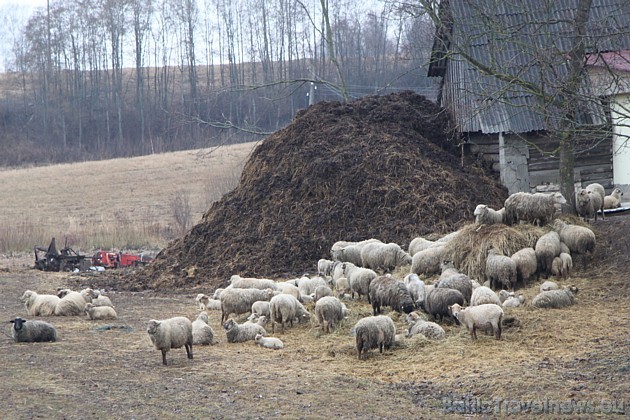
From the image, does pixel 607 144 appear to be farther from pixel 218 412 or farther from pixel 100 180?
pixel 100 180

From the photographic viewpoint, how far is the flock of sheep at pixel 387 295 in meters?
10.8

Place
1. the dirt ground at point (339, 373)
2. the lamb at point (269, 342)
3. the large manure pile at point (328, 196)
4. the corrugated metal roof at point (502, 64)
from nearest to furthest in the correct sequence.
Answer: the dirt ground at point (339, 373) → the lamb at point (269, 342) → the large manure pile at point (328, 196) → the corrugated metal roof at point (502, 64)

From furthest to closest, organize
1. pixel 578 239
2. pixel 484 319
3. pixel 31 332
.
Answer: pixel 578 239, pixel 31 332, pixel 484 319

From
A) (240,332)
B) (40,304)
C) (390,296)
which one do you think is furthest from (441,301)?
(40,304)

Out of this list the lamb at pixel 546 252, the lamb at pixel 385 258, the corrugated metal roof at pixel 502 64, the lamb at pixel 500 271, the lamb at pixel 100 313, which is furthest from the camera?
the corrugated metal roof at pixel 502 64

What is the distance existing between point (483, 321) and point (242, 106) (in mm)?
58656

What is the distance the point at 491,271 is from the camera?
1389 cm

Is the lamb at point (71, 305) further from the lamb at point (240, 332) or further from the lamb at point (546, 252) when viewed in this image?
the lamb at point (546, 252)

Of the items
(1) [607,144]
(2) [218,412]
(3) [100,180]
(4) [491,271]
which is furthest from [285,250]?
(3) [100,180]

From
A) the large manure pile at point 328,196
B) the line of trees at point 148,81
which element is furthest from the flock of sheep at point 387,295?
the line of trees at point 148,81

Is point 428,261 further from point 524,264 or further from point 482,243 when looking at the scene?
point 524,264

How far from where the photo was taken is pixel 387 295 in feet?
40.9

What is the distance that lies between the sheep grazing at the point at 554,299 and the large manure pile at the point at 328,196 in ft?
21.3

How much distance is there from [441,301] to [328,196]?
30.7 feet
